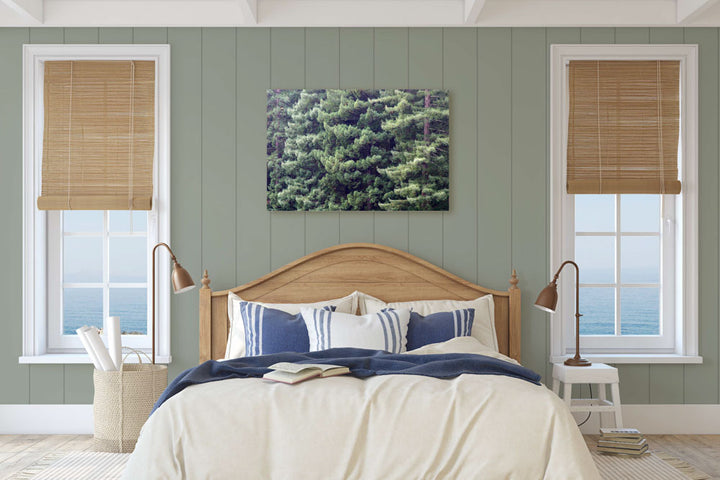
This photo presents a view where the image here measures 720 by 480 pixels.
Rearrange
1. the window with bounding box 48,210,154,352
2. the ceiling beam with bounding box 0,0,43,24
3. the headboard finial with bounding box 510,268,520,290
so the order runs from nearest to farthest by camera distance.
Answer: the ceiling beam with bounding box 0,0,43,24
the headboard finial with bounding box 510,268,520,290
the window with bounding box 48,210,154,352

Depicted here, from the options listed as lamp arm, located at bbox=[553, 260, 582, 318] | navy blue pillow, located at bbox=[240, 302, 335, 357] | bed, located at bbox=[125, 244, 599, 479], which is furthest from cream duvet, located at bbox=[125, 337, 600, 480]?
lamp arm, located at bbox=[553, 260, 582, 318]

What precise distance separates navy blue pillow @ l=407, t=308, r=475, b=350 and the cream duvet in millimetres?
987

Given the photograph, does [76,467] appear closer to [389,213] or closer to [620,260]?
[389,213]

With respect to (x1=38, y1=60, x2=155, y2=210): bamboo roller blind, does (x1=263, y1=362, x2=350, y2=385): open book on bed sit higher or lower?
lower

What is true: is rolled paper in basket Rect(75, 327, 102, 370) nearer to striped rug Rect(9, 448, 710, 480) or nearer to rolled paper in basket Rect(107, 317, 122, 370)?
rolled paper in basket Rect(107, 317, 122, 370)

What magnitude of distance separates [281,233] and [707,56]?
3.04 metres

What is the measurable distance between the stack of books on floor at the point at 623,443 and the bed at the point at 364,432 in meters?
1.31

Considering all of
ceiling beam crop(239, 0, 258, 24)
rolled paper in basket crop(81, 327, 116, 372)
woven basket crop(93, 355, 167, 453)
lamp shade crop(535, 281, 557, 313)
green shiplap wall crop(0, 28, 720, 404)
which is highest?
ceiling beam crop(239, 0, 258, 24)

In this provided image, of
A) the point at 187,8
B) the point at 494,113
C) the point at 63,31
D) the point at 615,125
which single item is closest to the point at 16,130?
the point at 63,31

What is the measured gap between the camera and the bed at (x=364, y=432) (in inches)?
94.7

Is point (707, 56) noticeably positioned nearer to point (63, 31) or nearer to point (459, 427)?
point (459, 427)

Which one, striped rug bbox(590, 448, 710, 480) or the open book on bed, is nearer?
the open book on bed

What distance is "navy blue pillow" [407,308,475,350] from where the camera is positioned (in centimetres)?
360

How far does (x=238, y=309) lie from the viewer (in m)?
3.92
